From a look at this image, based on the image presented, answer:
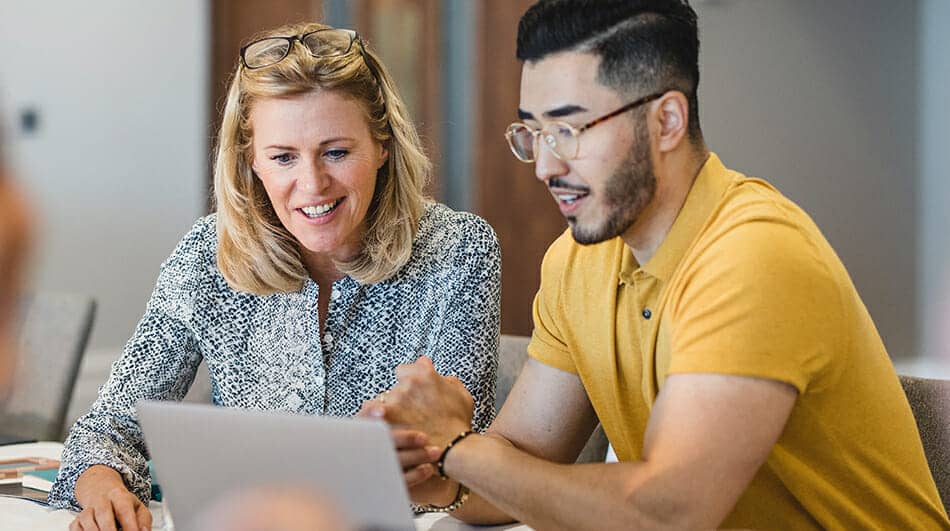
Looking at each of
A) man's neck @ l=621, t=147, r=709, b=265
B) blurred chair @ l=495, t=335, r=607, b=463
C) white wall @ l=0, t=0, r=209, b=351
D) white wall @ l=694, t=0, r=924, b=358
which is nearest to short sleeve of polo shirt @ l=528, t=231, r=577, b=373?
man's neck @ l=621, t=147, r=709, b=265

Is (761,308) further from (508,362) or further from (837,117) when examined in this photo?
(837,117)

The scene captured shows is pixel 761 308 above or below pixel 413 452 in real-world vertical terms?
above

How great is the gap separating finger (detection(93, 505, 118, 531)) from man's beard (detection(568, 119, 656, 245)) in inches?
26.2

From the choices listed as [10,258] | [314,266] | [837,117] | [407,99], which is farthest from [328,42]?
[837,117]

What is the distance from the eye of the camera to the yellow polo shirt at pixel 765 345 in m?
1.16

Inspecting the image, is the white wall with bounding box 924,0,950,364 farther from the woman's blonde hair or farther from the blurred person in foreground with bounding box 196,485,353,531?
the blurred person in foreground with bounding box 196,485,353,531

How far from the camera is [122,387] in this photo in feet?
5.69

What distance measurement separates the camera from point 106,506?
4.60ft

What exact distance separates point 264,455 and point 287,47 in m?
1.04

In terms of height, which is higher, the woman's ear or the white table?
the woman's ear

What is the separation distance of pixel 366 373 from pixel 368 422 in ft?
3.05

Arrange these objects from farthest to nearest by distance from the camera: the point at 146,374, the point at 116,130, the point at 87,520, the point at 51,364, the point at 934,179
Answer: the point at 934,179
the point at 116,130
the point at 51,364
the point at 146,374
the point at 87,520

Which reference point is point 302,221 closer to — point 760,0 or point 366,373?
point 366,373

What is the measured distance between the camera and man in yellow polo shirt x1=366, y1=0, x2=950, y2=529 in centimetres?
112
